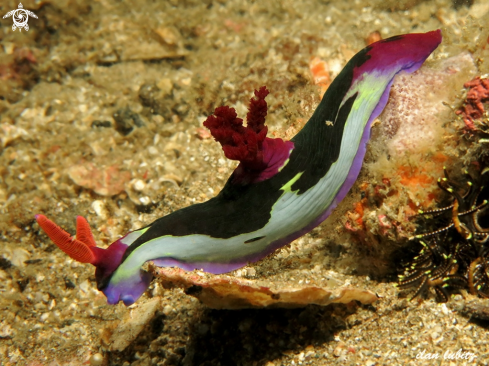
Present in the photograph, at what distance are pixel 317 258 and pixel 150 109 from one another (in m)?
3.56

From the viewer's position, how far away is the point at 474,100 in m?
2.58

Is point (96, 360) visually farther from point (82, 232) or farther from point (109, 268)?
point (82, 232)

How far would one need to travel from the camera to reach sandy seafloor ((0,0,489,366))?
2807 mm

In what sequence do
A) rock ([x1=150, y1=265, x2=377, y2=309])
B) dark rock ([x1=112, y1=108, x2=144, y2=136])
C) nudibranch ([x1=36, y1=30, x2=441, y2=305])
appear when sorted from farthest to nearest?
dark rock ([x1=112, y1=108, x2=144, y2=136]) → nudibranch ([x1=36, y1=30, x2=441, y2=305]) → rock ([x1=150, y1=265, x2=377, y2=309])

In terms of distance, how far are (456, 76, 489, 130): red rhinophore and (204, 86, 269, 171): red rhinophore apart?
5.01ft

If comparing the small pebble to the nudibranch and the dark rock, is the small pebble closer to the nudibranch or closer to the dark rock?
the nudibranch

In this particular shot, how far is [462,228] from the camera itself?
2.61 m

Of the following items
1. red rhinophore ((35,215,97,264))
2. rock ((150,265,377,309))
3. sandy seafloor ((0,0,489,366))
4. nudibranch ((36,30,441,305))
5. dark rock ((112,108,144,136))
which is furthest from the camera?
dark rock ((112,108,144,136))

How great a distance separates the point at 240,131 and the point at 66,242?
142cm

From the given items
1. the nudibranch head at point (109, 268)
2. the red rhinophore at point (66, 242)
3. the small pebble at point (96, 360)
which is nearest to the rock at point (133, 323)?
the small pebble at point (96, 360)

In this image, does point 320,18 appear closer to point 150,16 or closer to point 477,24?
point 150,16

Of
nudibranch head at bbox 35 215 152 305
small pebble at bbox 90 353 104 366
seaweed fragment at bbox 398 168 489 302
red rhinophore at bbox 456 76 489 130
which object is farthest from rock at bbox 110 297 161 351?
red rhinophore at bbox 456 76 489 130

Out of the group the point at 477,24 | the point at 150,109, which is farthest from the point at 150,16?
the point at 477,24

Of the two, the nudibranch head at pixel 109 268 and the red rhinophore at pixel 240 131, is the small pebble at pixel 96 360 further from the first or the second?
the red rhinophore at pixel 240 131
